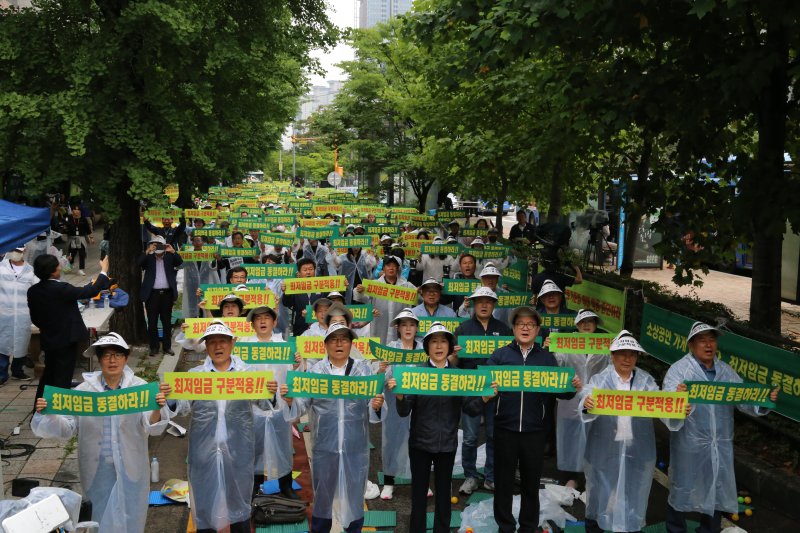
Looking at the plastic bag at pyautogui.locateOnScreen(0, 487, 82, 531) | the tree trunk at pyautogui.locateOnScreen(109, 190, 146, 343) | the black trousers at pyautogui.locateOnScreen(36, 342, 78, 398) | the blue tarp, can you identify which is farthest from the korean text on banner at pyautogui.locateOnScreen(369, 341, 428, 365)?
the tree trunk at pyautogui.locateOnScreen(109, 190, 146, 343)

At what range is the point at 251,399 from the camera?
20.1 feet

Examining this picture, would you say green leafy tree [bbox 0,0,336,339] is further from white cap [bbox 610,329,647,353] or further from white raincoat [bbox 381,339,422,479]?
white cap [bbox 610,329,647,353]

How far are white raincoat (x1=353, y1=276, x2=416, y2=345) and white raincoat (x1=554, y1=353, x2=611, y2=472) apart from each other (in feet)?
9.86

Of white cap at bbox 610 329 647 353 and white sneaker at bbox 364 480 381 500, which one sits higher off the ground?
white cap at bbox 610 329 647 353

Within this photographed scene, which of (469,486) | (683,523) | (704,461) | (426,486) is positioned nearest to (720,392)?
(704,461)

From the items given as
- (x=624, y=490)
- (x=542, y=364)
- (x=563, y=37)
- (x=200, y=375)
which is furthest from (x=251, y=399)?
(x=563, y=37)

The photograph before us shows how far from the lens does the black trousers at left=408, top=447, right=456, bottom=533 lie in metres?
6.27

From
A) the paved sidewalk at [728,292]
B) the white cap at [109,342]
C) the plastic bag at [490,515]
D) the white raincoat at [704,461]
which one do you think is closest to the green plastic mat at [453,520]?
the plastic bag at [490,515]

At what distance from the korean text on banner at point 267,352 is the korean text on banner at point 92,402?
64.6 inches

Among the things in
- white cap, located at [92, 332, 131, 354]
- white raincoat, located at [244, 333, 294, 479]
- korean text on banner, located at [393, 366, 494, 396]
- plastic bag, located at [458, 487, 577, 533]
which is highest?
white cap, located at [92, 332, 131, 354]

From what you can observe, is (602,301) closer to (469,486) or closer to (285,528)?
(469,486)

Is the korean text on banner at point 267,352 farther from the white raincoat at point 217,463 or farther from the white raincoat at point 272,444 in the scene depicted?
the white raincoat at point 217,463

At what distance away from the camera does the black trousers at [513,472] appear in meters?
6.39

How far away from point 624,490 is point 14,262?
8562mm
